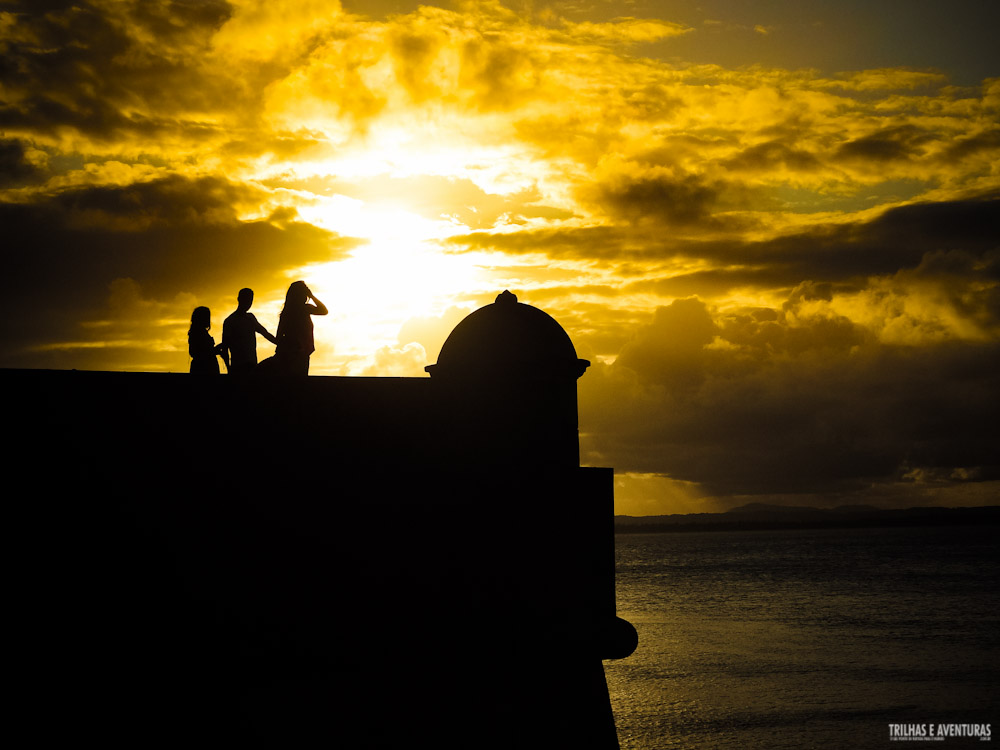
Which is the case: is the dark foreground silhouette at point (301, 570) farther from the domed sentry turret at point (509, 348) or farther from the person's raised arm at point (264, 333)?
the person's raised arm at point (264, 333)

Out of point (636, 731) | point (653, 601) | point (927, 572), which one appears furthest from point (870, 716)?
point (927, 572)

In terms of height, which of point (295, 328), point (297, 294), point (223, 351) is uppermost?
point (297, 294)

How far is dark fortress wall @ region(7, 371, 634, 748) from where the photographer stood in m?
9.46

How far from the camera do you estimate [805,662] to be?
52219 mm

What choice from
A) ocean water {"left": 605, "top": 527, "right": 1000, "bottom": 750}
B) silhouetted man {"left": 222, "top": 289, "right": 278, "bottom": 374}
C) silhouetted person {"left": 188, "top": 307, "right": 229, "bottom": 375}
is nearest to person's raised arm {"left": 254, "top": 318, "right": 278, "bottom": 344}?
silhouetted man {"left": 222, "top": 289, "right": 278, "bottom": 374}

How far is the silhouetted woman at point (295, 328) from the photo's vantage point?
12070 millimetres

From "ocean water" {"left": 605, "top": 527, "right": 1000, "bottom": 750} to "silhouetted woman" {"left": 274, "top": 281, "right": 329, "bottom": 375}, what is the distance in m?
Answer: 28.5

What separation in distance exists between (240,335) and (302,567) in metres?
→ 3.50

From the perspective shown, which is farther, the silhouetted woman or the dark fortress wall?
the silhouetted woman

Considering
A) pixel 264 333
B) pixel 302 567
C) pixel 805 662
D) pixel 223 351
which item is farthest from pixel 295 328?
pixel 805 662

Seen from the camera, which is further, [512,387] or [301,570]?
[512,387]

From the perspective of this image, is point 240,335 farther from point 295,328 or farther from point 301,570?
point 301,570

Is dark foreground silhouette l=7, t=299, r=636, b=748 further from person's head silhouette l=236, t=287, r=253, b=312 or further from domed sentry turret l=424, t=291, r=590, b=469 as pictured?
person's head silhouette l=236, t=287, r=253, b=312

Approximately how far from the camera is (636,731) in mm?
37562
